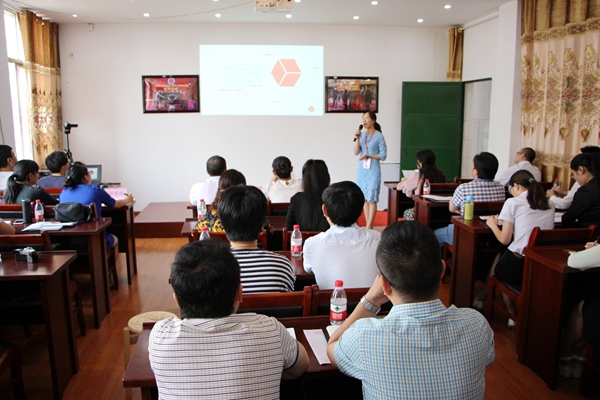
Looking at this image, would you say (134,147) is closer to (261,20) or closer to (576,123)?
(261,20)

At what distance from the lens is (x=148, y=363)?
61.5 inches

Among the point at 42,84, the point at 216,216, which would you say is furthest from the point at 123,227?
the point at 42,84

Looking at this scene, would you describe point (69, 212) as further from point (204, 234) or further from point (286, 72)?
point (286, 72)

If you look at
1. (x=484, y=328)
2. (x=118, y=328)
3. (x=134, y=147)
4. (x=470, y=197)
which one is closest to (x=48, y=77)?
(x=134, y=147)

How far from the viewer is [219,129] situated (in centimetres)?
778

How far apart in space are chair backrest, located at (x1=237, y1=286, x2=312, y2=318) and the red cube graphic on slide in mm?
6288

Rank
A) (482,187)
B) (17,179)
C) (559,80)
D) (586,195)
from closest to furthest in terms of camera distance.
A: (586,195)
(17,179)
(482,187)
(559,80)

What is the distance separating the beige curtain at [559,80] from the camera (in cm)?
495

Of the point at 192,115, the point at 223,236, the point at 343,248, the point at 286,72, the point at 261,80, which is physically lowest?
the point at 223,236

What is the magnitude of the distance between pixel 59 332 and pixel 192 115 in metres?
5.53

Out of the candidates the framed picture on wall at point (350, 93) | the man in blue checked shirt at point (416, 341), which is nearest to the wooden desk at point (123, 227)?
the man in blue checked shirt at point (416, 341)

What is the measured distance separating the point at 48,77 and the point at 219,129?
104 inches

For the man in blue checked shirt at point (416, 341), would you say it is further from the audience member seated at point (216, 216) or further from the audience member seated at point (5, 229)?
the audience member seated at point (5, 229)

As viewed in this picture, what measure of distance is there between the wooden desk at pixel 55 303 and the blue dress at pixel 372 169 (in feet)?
13.2
